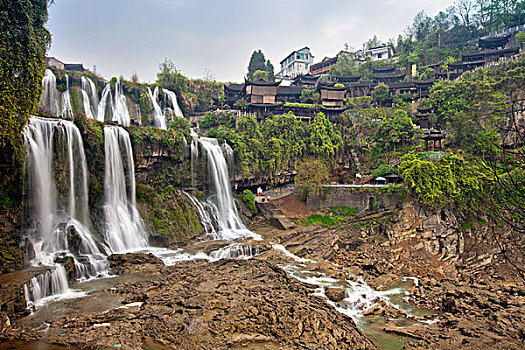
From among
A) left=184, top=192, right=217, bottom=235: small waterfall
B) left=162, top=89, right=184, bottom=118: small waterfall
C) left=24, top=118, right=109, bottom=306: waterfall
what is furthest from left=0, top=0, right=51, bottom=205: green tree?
left=162, top=89, right=184, bottom=118: small waterfall

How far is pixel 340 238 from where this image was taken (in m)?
21.7

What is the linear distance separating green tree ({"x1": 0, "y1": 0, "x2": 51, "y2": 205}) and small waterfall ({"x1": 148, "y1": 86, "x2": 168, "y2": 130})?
15.8m

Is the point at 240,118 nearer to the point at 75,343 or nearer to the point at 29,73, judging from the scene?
the point at 29,73

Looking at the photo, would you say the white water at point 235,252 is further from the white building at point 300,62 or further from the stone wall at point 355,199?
the white building at point 300,62

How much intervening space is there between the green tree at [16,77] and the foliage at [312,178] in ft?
66.0

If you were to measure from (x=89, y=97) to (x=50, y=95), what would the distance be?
3065 millimetres

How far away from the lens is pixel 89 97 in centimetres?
2811

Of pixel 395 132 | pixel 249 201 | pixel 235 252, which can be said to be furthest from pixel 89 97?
pixel 395 132

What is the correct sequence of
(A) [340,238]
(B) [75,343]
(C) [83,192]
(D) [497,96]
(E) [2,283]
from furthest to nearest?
(D) [497,96] < (A) [340,238] < (C) [83,192] < (E) [2,283] < (B) [75,343]

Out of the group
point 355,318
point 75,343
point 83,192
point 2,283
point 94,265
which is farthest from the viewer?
point 83,192

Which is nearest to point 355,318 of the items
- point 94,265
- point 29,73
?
point 94,265

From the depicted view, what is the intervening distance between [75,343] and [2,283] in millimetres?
4888

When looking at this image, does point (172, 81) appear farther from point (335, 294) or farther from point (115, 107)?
point (335, 294)

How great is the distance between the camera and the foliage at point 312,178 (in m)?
27.6
